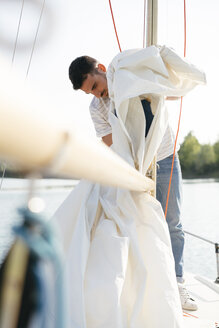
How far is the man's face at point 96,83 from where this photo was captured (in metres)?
1.42

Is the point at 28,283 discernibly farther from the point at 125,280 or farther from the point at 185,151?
the point at 185,151

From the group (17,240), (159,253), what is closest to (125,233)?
(159,253)

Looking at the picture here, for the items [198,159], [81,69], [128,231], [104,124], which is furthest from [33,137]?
[198,159]

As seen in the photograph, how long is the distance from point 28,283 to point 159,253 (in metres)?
0.81

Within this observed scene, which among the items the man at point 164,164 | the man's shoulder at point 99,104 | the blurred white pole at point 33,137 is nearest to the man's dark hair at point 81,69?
the man at point 164,164

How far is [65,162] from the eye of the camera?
0.87ft

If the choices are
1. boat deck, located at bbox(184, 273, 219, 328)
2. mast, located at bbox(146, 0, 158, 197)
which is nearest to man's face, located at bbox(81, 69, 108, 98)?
mast, located at bbox(146, 0, 158, 197)

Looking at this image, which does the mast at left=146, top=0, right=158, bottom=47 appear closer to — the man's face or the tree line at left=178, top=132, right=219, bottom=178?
the man's face

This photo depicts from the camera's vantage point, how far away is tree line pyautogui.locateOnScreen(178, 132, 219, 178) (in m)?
27.6

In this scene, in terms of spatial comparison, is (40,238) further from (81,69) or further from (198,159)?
(198,159)

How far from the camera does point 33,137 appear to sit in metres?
0.22

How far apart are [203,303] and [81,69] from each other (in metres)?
1.14

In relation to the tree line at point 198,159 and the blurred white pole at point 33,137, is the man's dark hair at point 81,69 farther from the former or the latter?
the tree line at point 198,159

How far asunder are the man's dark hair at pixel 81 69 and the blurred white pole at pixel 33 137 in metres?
1.15
